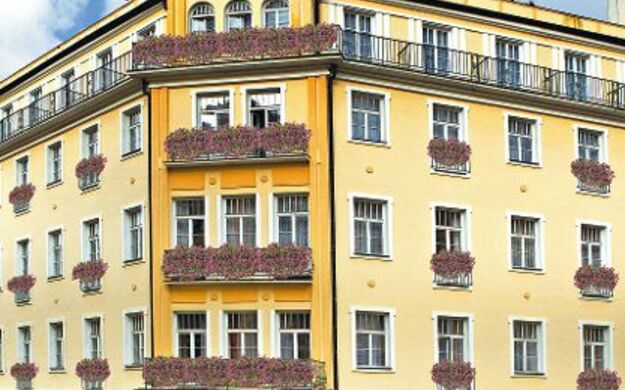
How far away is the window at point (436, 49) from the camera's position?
144 feet

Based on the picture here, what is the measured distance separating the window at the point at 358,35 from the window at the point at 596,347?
42.1 ft

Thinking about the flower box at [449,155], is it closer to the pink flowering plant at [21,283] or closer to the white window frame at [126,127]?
the white window frame at [126,127]

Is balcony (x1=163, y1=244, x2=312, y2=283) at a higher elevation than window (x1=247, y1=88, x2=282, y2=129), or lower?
lower

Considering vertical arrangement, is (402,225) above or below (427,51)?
below

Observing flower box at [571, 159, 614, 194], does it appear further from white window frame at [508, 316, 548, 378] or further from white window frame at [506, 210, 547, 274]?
white window frame at [508, 316, 548, 378]

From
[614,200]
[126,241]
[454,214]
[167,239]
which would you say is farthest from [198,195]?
[614,200]

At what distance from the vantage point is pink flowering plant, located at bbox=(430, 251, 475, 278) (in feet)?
140

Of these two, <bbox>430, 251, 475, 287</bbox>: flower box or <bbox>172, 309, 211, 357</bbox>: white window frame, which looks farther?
<bbox>430, 251, 475, 287</bbox>: flower box

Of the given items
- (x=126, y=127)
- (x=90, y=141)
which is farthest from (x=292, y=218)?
(x=90, y=141)

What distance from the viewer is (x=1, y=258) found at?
5453 centimetres

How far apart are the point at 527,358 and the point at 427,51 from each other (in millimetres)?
11215

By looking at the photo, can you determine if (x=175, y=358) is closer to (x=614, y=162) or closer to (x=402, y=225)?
(x=402, y=225)

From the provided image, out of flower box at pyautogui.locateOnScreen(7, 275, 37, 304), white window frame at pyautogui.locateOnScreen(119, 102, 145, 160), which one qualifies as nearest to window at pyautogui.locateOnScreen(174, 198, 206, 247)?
white window frame at pyautogui.locateOnScreen(119, 102, 145, 160)

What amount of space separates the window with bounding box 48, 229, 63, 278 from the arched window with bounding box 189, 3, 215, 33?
11.3 m
